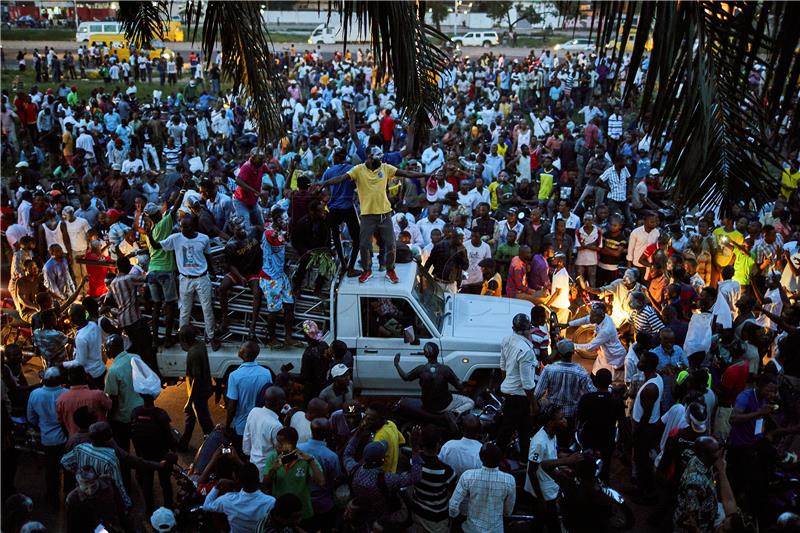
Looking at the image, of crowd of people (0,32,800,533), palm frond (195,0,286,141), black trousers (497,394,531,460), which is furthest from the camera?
black trousers (497,394,531,460)

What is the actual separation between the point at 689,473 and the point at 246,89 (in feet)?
17.7

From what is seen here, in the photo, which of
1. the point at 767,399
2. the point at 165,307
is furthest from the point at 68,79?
the point at 767,399

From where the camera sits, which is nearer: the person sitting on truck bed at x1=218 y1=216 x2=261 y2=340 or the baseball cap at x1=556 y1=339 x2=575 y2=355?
the baseball cap at x1=556 y1=339 x2=575 y2=355

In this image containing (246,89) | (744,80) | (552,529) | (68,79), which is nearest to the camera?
(744,80)

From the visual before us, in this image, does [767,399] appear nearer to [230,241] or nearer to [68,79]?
[230,241]

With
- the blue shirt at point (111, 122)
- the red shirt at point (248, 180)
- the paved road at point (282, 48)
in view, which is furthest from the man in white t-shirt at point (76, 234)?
the paved road at point (282, 48)

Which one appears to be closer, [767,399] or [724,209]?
[724,209]

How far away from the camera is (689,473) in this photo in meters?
6.25

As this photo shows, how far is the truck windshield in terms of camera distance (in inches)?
351

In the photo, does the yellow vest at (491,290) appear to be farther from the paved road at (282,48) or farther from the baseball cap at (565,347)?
the paved road at (282,48)

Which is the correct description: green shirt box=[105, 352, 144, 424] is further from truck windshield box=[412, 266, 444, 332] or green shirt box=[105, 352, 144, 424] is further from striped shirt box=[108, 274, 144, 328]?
truck windshield box=[412, 266, 444, 332]

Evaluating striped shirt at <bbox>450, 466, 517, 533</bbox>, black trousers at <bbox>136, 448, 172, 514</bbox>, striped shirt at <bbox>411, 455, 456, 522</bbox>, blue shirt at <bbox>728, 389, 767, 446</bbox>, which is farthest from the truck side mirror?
blue shirt at <bbox>728, 389, 767, 446</bbox>

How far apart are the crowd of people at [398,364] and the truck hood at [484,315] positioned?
0.39 meters

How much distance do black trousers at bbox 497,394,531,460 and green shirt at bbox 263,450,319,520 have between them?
98.1 inches
